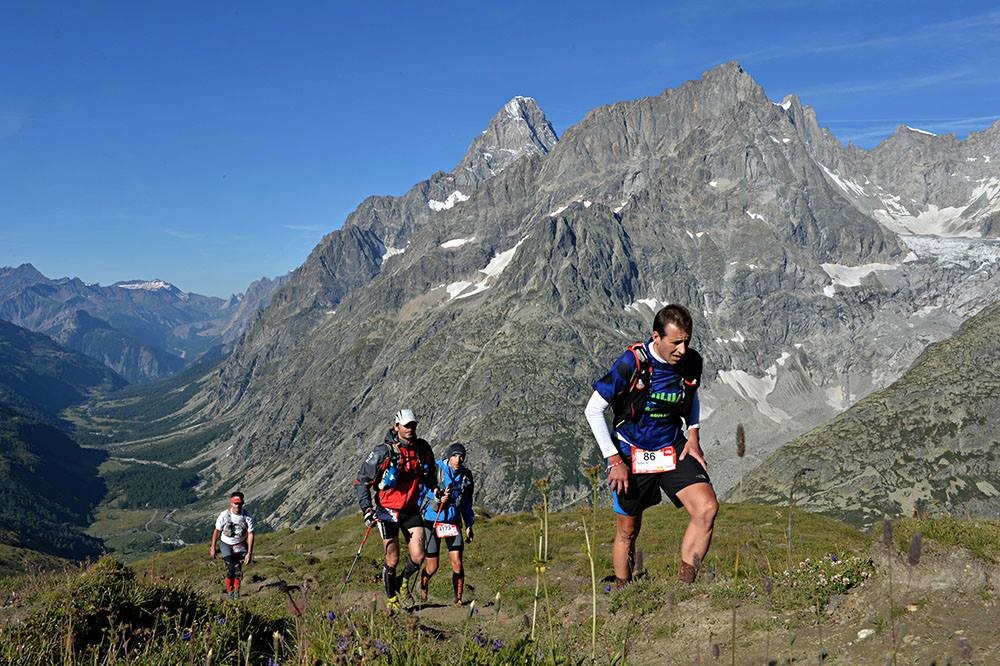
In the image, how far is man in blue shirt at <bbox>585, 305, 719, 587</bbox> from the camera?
8.51 meters

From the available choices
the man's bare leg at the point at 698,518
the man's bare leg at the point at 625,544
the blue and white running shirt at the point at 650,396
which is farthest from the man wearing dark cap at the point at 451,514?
the man's bare leg at the point at 698,518

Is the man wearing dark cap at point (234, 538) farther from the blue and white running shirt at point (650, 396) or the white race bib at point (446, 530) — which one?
the blue and white running shirt at point (650, 396)

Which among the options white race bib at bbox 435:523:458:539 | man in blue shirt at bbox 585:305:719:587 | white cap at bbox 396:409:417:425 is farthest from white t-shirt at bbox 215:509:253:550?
man in blue shirt at bbox 585:305:719:587

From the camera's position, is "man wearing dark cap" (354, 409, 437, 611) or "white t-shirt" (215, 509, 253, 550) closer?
"man wearing dark cap" (354, 409, 437, 611)

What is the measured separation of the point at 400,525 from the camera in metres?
12.9

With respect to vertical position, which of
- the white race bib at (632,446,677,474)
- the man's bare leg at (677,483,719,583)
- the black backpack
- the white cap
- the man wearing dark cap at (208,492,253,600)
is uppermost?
the black backpack

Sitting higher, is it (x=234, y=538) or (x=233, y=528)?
(x=233, y=528)

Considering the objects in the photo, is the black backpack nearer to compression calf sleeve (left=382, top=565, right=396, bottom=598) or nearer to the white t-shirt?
compression calf sleeve (left=382, top=565, right=396, bottom=598)

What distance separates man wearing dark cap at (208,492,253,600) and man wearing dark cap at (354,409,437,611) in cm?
789

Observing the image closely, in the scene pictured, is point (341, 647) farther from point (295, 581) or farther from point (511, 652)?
point (295, 581)

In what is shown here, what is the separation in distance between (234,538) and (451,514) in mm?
8275

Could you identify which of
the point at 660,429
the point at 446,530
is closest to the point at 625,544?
the point at 660,429

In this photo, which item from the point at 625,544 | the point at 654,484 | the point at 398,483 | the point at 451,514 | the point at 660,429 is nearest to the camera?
the point at 660,429

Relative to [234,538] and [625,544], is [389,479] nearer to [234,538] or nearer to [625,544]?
[625,544]
